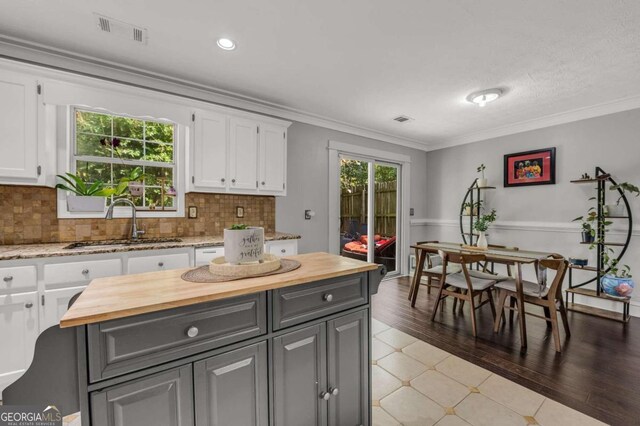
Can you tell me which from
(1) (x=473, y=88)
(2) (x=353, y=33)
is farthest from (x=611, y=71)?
(2) (x=353, y=33)

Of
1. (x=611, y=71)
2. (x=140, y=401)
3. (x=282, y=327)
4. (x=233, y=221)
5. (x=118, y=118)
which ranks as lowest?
(x=140, y=401)

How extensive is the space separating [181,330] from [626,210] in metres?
4.78

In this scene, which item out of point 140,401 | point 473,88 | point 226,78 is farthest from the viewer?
point 473,88

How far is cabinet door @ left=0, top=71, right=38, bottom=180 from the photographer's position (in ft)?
6.82

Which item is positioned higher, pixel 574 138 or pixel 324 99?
pixel 324 99

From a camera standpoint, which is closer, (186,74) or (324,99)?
(186,74)

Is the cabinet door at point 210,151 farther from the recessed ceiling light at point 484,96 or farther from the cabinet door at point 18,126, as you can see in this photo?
the recessed ceiling light at point 484,96

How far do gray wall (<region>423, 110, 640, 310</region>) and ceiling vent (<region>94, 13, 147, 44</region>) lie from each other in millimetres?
4856

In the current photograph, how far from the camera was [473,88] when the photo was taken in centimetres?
304

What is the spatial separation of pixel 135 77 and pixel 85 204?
1.29 m

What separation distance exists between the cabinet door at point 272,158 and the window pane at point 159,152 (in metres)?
0.99

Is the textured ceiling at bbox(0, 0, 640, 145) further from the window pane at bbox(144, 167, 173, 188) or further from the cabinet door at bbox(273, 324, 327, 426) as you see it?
the cabinet door at bbox(273, 324, 327, 426)

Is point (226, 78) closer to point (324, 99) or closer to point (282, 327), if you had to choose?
point (324, 99)

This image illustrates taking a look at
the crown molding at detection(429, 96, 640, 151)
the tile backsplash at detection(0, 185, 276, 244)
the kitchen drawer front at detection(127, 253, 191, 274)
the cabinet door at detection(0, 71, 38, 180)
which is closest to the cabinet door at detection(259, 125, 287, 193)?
the tile backsplash at detection(0, 185, 276, 244)
